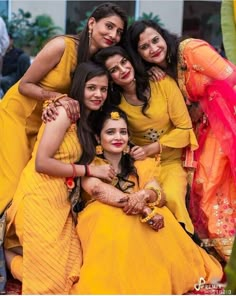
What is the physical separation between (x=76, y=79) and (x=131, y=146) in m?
0.44

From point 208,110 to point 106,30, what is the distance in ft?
2.27

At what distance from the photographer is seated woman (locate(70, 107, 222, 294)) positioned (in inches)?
106

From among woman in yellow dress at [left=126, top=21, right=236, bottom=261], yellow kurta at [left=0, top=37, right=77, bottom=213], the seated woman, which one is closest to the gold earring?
the seated woman

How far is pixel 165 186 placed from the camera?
123 inches

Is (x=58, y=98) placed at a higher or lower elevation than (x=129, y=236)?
higher

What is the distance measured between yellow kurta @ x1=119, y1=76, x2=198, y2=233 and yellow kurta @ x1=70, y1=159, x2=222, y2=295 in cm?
29

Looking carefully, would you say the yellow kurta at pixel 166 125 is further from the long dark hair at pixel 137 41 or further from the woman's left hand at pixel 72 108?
the woman's left hand at pixel 72 108

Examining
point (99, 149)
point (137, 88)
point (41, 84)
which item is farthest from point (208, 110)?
point (41, 84)

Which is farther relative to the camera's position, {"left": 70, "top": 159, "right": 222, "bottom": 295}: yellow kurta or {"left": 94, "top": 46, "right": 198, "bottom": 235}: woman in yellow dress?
{"left": 94, "top": 46, "right": 198, "bottom": 235}: woman in yellow dress

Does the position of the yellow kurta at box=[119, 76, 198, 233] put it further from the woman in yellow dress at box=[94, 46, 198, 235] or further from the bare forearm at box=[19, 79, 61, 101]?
the bare forearm at box=[19, 79, 61, 101]

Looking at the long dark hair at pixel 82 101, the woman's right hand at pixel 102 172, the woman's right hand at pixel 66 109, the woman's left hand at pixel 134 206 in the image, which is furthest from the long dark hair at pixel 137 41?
the woman's left hand at pixel 134 206

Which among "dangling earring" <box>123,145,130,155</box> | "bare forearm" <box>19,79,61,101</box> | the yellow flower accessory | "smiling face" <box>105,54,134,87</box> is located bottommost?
"dangling earring" <box>123,145,130,155</box>

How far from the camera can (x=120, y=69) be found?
10.1 ft

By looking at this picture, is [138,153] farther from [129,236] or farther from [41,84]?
[41,84]
